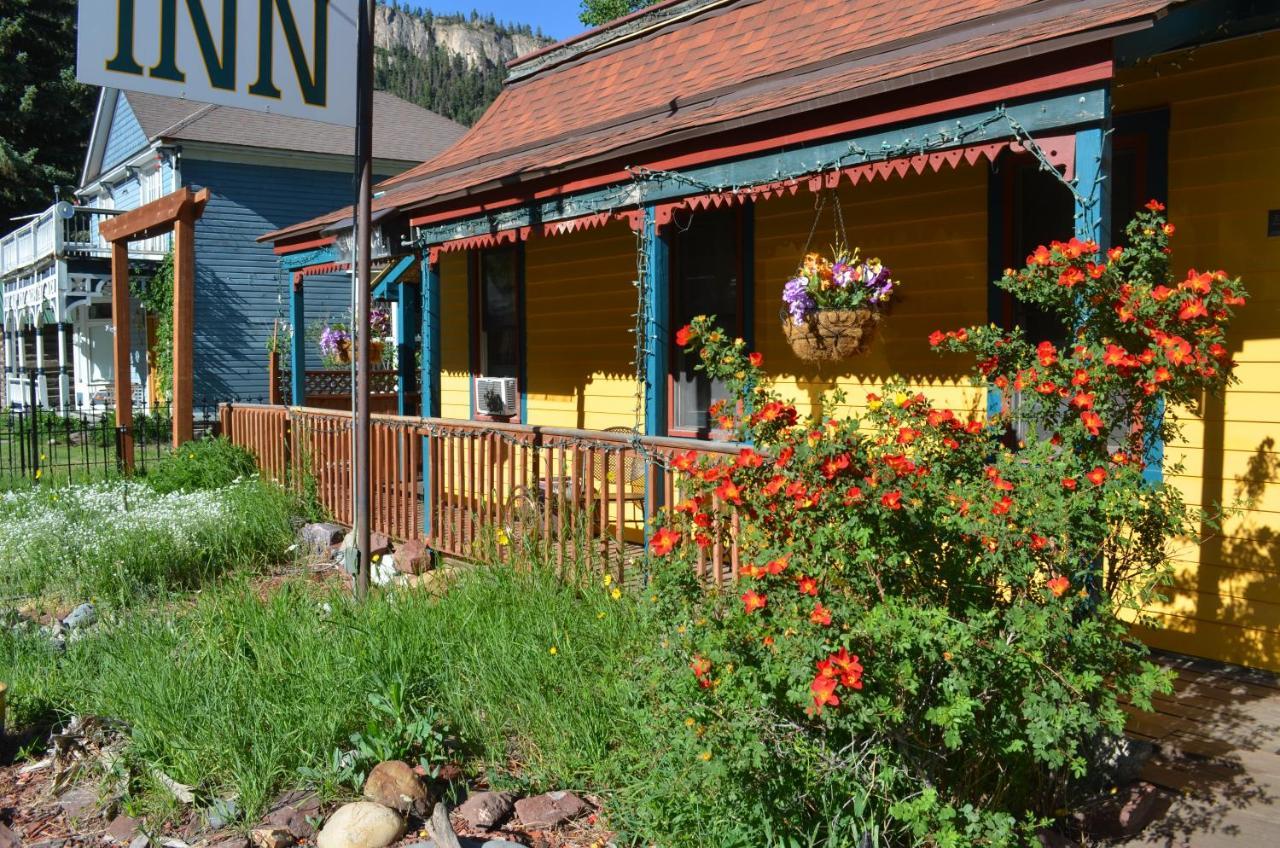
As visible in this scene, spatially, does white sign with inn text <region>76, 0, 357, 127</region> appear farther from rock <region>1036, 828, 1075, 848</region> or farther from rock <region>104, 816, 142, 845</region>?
rock <region>1036, 828, 1075, 848</region>

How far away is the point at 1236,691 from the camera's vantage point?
521 centimetres

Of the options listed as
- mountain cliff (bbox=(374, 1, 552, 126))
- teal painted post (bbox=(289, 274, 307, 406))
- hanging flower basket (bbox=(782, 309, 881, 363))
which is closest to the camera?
hanging flower basket (bbox=(782, 309, 881, 363))

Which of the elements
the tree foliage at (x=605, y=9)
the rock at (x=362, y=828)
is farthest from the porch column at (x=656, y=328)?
the tree foliage at (x=605, y=9)

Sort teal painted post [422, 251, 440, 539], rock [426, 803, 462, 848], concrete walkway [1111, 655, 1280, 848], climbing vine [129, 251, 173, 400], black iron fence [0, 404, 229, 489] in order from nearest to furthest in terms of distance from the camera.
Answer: rock [426, 803, 462, 848], concrete walkway [1111, 655, 1280, 848], teal painted post [422, 251, 440, 539], black iron fence [0, 404, 229, 489], climbing vine [129, 251, 173, 400]

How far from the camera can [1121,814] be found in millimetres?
3863

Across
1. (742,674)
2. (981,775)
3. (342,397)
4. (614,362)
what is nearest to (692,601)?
(742,674)

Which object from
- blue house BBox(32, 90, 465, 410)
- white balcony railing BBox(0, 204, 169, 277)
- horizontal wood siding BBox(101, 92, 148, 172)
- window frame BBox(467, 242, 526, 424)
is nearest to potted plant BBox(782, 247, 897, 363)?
window frame BBox(467, 242, 526, 424)

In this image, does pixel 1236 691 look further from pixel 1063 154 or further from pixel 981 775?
pixel 1063 154

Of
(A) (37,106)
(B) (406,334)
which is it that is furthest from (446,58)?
(B) (406,334)

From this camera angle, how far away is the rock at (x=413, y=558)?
7680mm

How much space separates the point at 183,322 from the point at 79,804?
756 centimetres

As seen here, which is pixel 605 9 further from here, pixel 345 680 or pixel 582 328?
pixel 345 680

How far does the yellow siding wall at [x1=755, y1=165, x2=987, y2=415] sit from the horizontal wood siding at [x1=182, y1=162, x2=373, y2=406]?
54.2 ft

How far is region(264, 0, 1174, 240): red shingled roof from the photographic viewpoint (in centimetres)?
571
